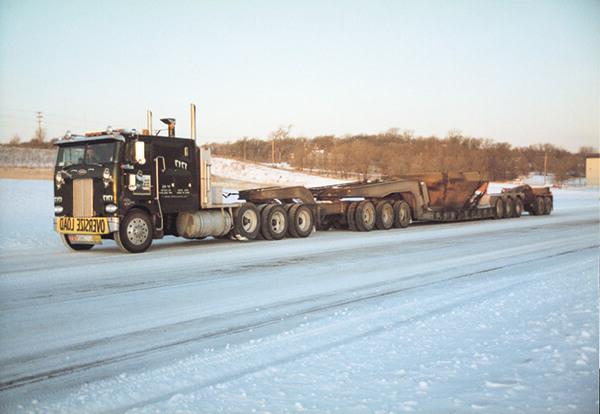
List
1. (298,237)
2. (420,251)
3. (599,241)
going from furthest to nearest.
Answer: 1. (298,237)
2. (599,241)
3. (420,251)

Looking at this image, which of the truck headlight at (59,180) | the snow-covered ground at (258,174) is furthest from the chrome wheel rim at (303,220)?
the snow-covered ground at (258,174)

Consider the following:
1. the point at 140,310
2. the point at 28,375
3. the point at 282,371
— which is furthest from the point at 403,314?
the point at 28,375

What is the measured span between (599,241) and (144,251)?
1044 cm

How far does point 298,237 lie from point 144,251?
500cm

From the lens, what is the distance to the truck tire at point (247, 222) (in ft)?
53.9

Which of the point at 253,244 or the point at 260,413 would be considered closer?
the point at 260,413

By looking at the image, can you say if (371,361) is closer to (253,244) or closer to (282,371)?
(282,371)

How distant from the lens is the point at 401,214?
21.6m

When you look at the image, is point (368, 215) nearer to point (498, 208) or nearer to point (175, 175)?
point (175, 175)

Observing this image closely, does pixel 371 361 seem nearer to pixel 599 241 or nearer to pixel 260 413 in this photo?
pixel 260 413

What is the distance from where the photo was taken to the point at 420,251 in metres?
13.6

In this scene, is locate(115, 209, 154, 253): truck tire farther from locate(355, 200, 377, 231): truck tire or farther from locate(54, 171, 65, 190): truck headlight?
locate(355, 200, 377, 231): truck tire

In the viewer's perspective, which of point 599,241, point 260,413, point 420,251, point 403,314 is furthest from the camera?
point 599,241

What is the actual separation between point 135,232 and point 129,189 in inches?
36.2
